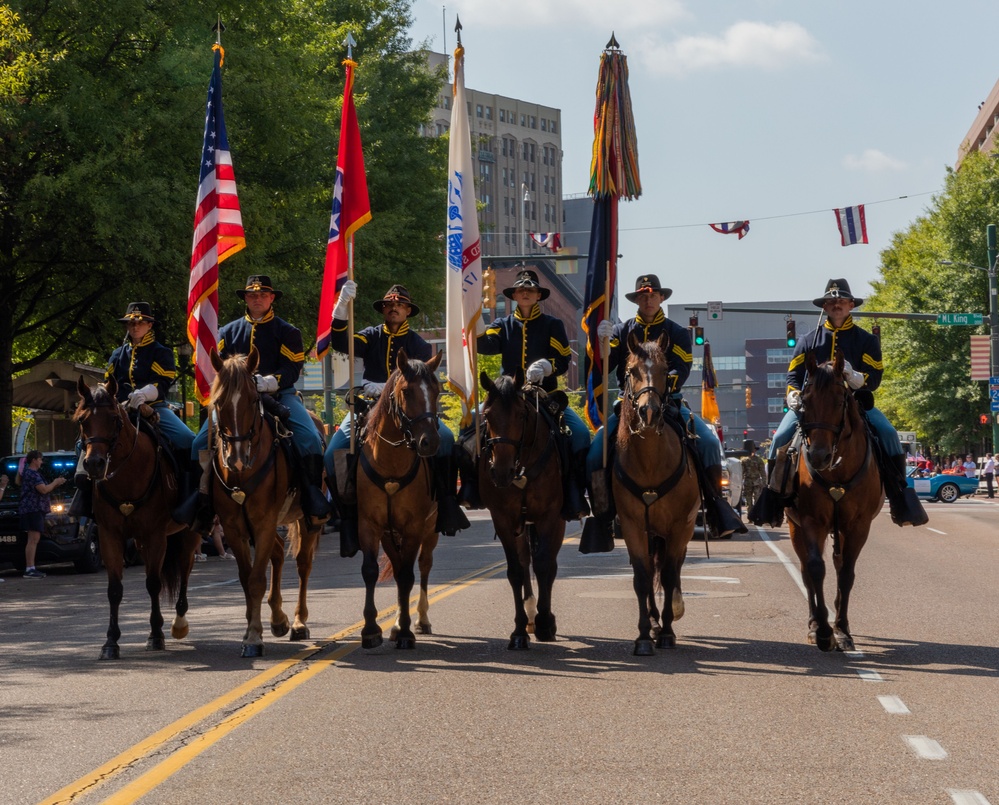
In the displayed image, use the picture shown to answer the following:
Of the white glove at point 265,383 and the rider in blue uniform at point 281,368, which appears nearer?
the white glove at point 265,383

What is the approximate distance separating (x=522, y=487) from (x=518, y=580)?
28.2 inches

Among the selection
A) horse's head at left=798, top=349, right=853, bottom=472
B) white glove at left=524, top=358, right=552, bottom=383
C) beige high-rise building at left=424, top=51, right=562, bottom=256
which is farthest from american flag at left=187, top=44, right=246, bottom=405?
beige high-rise building at left=424, top=51, right=562, bottom=256

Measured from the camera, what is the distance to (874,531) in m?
32.2

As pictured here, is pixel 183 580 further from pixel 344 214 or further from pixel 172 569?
pixel 344 214

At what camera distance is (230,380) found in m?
11.4

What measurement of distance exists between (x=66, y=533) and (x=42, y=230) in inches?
294

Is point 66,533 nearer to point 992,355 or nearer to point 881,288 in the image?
point 992,355

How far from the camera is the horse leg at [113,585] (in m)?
11.7

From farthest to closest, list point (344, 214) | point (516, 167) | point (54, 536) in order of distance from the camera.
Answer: point (516, 167) < point (54, 536) < point (344, 214)

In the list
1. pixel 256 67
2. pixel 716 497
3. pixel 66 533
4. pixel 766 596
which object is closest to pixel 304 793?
pixel 716 497

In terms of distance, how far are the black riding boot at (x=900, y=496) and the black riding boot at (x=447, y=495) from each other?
3.43 meters

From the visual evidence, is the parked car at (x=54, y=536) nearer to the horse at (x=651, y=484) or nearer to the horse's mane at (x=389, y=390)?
the horse's mane at (x=389, y=390)

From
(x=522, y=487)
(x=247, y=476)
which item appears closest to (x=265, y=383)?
(x=247, y=476)

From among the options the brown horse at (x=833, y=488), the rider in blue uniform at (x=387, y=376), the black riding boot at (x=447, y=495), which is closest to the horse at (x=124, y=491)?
the rider in blue uniform at (x=387, y=376)
